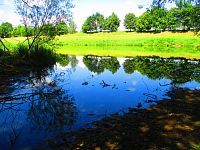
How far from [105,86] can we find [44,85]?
387 centimetres

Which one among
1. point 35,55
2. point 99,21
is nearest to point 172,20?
point 99,21

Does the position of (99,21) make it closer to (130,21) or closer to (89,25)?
(89,25)

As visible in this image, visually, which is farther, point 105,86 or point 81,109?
point 105,86

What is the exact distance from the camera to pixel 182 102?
1241 cm

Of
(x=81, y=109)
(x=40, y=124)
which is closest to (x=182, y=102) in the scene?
(x=81, y=109)

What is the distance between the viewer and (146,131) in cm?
871

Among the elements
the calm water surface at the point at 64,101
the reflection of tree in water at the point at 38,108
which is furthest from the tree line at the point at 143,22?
the reflection of tree in water at the point at 38,108

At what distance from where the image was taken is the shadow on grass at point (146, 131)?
7.66 m

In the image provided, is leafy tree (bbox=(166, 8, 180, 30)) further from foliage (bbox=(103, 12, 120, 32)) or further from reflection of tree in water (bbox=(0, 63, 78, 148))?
reflection of tree in water (bbox=(0, 63, 78, 148))

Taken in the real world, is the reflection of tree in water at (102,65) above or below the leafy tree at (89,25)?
below

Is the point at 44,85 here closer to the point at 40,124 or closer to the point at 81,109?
the point at 81,109

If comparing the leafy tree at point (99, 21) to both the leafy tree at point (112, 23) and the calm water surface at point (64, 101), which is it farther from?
the calm water surface at point (64, 101)

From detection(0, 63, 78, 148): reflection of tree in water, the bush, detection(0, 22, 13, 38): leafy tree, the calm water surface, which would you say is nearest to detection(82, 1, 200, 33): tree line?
detection(0, 22, 13, 38): leafy tree

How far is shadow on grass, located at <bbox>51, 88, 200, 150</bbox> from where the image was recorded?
7.66 meters
